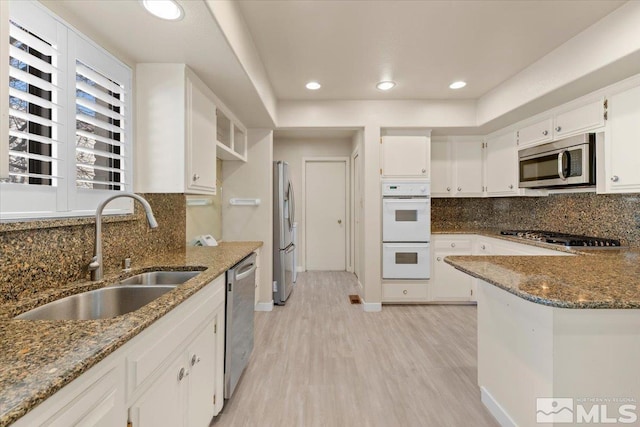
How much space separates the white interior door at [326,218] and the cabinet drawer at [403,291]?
1.74 m

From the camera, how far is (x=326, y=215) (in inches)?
205

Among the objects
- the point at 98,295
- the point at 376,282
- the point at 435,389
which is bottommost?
the point at 435,389

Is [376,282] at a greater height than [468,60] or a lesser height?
lesser

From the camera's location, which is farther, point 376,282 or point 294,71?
point 376,282

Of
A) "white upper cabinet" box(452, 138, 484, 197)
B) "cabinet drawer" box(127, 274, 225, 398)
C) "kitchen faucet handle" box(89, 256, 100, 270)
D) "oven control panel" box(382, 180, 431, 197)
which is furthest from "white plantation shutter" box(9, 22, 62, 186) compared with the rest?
"white upper cabinet" box(452, 138, 484, 197)

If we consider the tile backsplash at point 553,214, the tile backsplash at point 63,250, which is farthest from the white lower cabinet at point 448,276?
the tile backsplash at point 63,250

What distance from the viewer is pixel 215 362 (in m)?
1.62

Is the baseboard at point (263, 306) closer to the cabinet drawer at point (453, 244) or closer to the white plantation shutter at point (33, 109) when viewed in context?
the cabinet drawer at point (453, 244)

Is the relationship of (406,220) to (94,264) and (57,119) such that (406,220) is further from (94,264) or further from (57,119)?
(57,119)

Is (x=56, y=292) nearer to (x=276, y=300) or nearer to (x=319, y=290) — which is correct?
(x=276, y=300)

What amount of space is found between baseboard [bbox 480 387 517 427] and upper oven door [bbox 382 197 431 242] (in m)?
1.84

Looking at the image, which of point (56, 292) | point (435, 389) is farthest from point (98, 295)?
point (435, 389)

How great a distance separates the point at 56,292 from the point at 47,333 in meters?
0.48

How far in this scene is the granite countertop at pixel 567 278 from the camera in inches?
40.9
